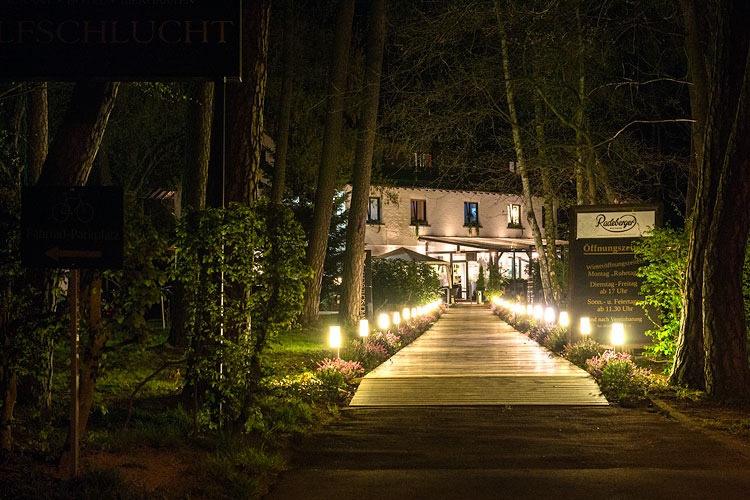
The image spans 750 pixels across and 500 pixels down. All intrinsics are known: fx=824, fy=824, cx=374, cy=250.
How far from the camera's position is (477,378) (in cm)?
1355

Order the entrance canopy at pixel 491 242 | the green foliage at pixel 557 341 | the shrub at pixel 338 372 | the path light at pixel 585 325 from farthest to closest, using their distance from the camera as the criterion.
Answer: the entrance canopy at pixel 491 242, the green foliage at pixel 557 341, the path light at pixel 585 325, the shrub at pixel 338 372

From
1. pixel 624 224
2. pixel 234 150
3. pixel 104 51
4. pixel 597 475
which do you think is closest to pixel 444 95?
pixel 624 224

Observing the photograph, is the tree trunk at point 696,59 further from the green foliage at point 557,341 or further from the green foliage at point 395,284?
the green foliage at point 395,284

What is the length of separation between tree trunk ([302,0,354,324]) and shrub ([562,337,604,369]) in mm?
8413

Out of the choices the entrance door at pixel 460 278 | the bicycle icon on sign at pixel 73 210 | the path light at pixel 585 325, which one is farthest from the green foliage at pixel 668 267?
the entrance door at pixel 460 278

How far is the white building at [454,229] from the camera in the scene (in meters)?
43.7

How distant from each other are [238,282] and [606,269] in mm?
10973

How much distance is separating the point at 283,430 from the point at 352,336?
11158 mm

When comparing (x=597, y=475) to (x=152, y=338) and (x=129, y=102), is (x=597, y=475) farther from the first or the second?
(x=129, y=102)

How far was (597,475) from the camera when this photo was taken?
22.4 ft

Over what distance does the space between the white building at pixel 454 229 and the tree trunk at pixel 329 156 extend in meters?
18.4

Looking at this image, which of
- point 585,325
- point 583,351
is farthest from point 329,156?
point 583,351

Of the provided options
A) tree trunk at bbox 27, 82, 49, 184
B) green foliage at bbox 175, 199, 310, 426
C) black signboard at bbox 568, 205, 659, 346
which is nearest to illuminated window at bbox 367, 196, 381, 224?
black signboard at bbox 568, 205, 659, 346

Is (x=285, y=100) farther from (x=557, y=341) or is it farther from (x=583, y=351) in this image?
(x=583, y=351)
